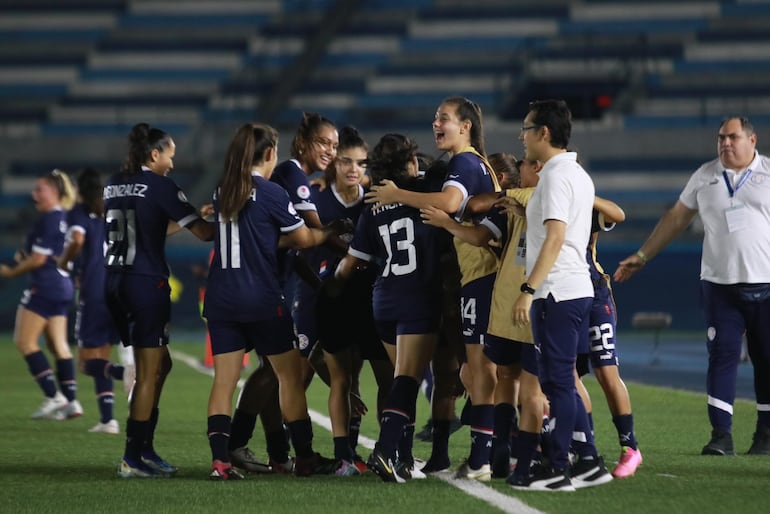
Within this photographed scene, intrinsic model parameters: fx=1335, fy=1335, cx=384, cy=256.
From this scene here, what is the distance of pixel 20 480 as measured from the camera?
22.8ft

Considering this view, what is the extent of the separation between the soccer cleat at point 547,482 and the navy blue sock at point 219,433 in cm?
152

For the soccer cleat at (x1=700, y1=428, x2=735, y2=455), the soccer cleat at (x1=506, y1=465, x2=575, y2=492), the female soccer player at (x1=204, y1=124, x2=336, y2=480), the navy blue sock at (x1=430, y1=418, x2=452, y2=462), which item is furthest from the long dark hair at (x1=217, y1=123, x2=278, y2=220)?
the soccer cleat at (x1=700, y1=428, x2=735, y2=455)

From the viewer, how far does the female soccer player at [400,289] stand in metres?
6.70

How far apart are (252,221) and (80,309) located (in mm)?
4415

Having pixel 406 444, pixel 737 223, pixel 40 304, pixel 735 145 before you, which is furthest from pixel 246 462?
pixel 40 304

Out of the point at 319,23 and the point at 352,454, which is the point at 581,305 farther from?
the point at 319,23

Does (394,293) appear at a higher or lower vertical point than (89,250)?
lower

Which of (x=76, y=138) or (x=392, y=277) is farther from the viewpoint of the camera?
(x=76, y=138)

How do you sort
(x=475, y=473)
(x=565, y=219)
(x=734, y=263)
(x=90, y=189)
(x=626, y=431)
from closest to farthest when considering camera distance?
1. (x=565, y=219)
2. (x=475, y=473)
3. (x=626, y=431)
4. (x=734, y=263)
5. (x=90, y=189)

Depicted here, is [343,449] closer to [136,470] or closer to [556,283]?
[136,470]

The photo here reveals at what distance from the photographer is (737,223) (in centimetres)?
820

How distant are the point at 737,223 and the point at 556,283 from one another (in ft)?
7.99

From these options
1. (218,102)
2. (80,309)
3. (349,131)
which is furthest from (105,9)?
(349,131)

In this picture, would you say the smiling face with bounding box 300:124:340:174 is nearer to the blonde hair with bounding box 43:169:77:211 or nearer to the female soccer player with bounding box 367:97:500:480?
the female soccer player with bounding box 367:97:500:480
